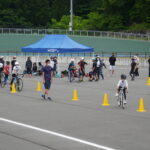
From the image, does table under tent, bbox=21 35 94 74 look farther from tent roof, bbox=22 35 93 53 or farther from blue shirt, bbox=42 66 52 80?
blue shirt, bbox=42 66 52 80

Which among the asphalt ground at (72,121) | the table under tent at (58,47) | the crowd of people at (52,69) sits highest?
the table under tent at (58,47)

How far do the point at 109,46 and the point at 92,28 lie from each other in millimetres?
13344

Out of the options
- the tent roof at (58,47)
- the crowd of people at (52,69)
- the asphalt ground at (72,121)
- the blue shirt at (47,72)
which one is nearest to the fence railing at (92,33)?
the crowd of people at (52,69)

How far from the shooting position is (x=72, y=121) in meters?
15.2

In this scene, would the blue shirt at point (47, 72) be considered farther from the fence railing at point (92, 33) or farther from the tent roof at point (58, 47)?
the fence railing at point (92, 33)

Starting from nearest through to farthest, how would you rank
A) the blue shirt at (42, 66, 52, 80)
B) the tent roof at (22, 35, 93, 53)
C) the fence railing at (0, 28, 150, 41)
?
the blue shirt at (42, 66, 52, 80) → the tent roof at (22, 35, 93, 53) → the fence railing at (0, 28, 150, 41)

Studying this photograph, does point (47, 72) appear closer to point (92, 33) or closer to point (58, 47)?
point (58, 47)

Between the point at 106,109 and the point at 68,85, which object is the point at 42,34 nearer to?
the point at 68,85

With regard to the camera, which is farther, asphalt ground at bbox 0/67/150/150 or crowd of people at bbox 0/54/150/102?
crowd of people at bbox 0/54/150/102

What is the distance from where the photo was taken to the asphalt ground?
11.8 metres

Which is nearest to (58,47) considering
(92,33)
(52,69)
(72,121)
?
(52,69)

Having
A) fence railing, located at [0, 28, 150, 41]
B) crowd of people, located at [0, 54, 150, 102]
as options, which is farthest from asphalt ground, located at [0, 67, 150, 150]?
fence railing, located at [0, 28, 150, 41]

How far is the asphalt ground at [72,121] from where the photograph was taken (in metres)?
11.8

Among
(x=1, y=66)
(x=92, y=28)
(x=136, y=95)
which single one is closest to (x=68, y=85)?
(x=1, y=66)
